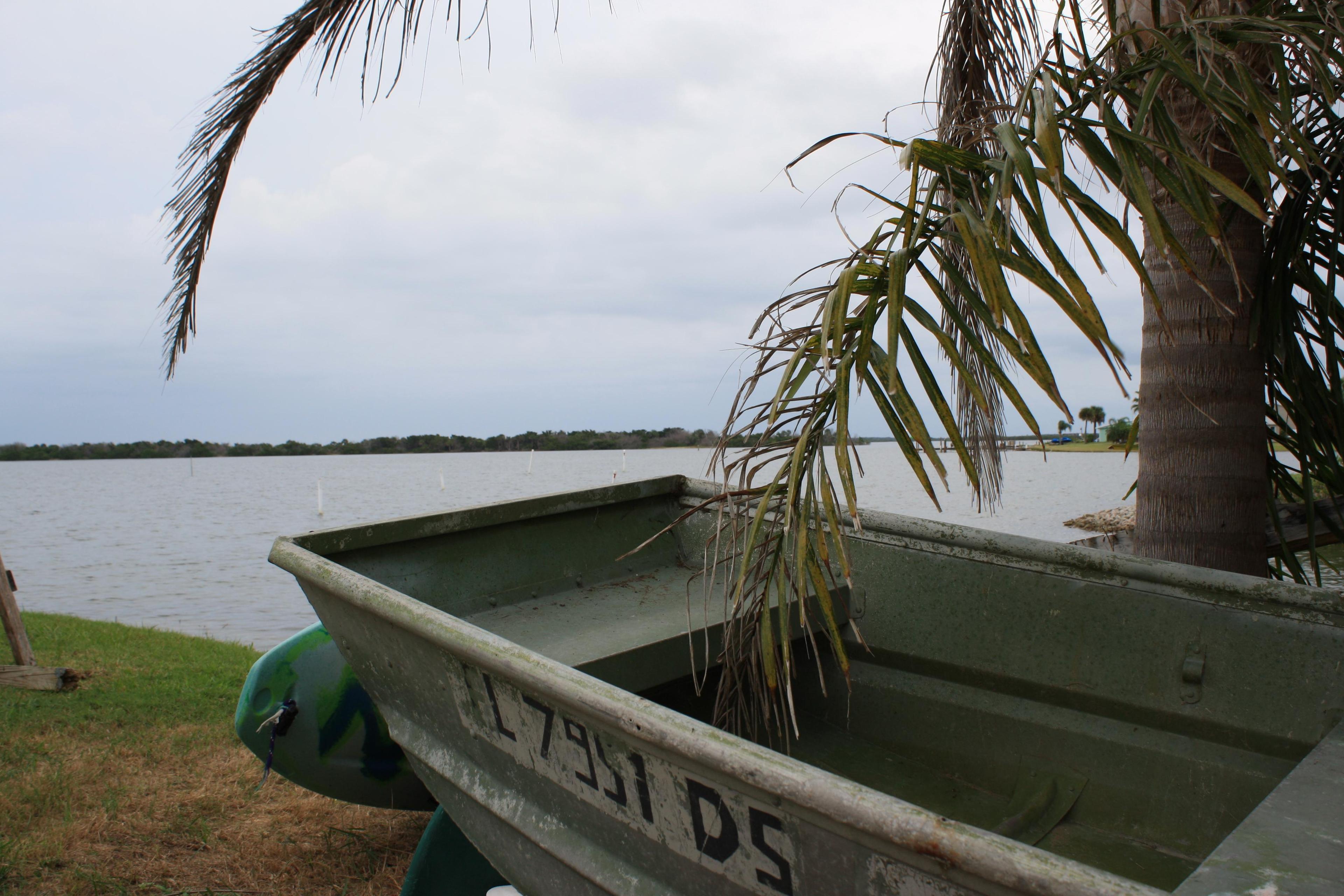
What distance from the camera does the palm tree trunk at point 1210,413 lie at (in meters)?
3.01

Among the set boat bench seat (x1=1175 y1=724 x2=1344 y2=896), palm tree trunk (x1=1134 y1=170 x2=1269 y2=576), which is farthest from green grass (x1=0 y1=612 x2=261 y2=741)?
palm tree trunk (x1=1134 y1=170 x2=1269 y2=576)

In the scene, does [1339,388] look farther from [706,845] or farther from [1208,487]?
[706,845]

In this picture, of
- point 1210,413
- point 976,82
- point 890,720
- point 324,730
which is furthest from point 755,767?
point 976,82

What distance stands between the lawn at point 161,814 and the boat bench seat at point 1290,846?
251cm

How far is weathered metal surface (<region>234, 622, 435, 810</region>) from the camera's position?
9.61 ft

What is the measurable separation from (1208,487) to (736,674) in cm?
199

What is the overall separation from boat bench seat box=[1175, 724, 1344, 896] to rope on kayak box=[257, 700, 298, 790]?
2.65 m

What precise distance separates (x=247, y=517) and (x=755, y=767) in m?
26.4

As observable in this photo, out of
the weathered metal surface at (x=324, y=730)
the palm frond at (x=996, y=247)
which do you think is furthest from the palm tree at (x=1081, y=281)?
the weathered metal surface at (x=324, y=730)

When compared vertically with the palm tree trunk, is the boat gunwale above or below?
below

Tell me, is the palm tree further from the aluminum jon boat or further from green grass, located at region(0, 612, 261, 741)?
green grass, located at region(0, 612, 261, 741)

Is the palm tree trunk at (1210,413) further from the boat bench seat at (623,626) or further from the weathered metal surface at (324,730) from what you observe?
the weathered metal surface at (324,730)

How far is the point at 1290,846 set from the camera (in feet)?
4.06

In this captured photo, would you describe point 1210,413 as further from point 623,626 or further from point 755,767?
point 755,767
